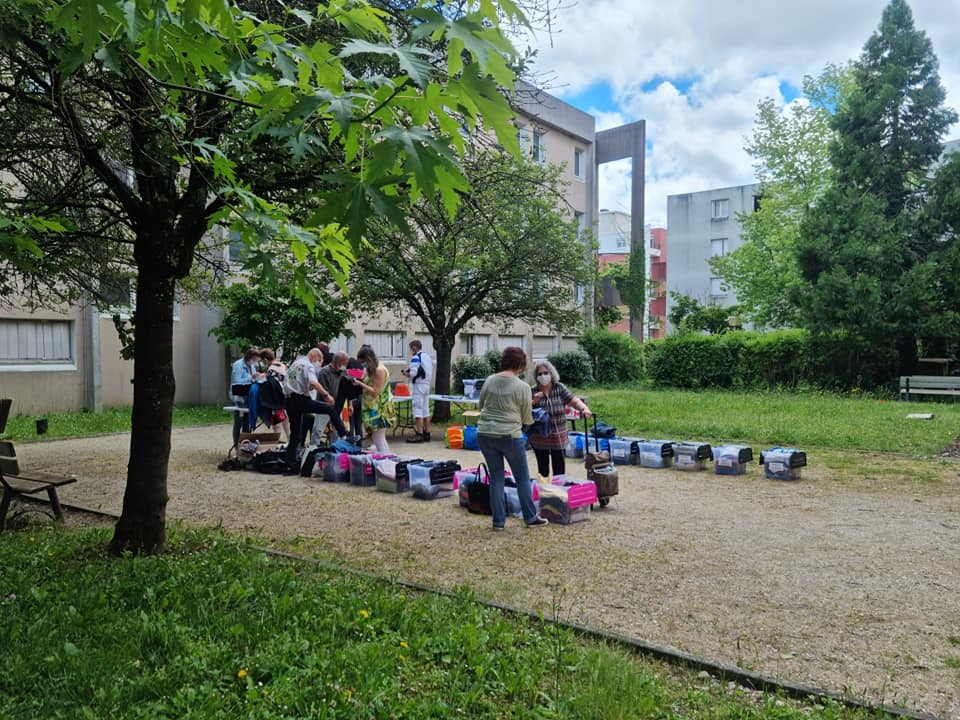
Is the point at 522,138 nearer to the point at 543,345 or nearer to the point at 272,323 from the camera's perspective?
the point at 272,323

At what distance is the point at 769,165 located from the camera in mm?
35188

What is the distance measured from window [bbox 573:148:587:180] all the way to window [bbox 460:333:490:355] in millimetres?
10419

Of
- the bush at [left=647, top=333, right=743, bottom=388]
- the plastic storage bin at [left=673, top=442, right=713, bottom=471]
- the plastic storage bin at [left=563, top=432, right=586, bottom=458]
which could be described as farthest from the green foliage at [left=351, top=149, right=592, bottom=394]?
the bush at [left=647, top=333, right=743, bottom=388]

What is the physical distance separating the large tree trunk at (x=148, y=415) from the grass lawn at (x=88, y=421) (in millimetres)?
10025

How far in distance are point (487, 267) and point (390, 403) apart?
4483 mm

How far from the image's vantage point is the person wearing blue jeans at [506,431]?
7.02 m

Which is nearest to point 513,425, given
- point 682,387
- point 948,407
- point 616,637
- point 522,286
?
point 616,637

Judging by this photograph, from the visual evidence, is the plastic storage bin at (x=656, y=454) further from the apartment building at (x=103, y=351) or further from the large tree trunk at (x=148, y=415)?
the large tree trunk at (x=148, y=415)

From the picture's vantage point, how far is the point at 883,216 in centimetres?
2416

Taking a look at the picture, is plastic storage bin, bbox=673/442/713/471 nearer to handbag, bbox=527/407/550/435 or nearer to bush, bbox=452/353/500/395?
handbag, bbox=527/407/550/435

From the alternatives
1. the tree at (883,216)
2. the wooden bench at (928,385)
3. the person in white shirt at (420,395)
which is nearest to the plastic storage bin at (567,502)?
the person in white shirt at (420,395)

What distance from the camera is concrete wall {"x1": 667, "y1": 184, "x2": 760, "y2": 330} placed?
54.5 meters

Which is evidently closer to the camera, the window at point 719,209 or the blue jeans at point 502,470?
the blue jeans at point 502,470

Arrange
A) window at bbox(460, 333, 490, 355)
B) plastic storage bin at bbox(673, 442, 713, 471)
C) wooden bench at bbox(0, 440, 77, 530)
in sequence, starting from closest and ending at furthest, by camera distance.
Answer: wooden bench at bbox(0, 440, 77, 530) < plastic storage bin at bbox(673, 442, 713, 471) < window at bbox(460, 333, 490, 355)
